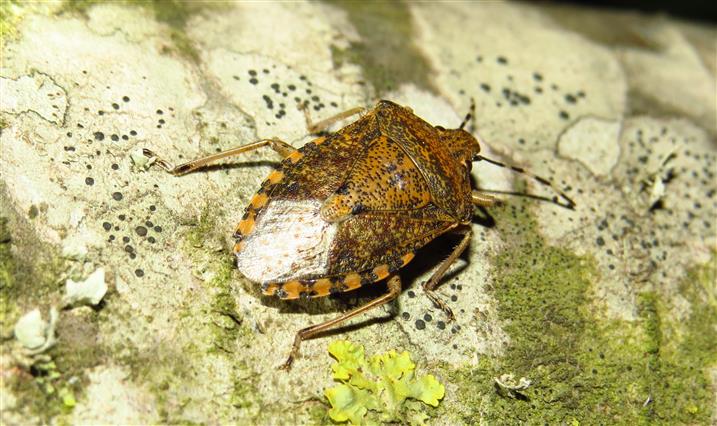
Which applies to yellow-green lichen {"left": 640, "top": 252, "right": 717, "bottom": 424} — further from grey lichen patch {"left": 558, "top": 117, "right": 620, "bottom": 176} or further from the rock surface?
grey lichen patch {"left": 558, "top": 117, "right": 620, "bottom": 176}

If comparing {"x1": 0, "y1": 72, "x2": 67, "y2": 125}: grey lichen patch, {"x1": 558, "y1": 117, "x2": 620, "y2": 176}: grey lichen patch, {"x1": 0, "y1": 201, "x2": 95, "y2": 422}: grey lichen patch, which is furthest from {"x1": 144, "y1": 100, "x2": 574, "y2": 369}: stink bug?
{"x1": 558, "y1": 117, "x2": 620, "y2": 176}: grey lichen patch

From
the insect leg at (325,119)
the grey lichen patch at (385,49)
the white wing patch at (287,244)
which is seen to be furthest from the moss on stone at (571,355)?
the grey lichen patch at (385,49)

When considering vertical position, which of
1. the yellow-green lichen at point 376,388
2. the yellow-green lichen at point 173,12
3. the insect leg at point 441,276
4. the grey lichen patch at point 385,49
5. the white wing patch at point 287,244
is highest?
the yellow-green lichen at point 173,12

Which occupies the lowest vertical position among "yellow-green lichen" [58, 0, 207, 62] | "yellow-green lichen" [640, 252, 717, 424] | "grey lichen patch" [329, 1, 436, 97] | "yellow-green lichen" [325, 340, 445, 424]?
"yellow-green lichen" [640, 252, 717, 424]

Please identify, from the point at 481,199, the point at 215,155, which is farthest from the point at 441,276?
the point at 215,155

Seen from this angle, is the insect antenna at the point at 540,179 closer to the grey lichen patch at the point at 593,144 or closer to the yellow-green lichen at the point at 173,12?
the grey lichen patch at the point at 593,144

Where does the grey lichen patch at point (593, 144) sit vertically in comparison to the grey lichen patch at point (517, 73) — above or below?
below

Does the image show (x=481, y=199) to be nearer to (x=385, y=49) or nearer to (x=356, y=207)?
(x=356, y=207)
